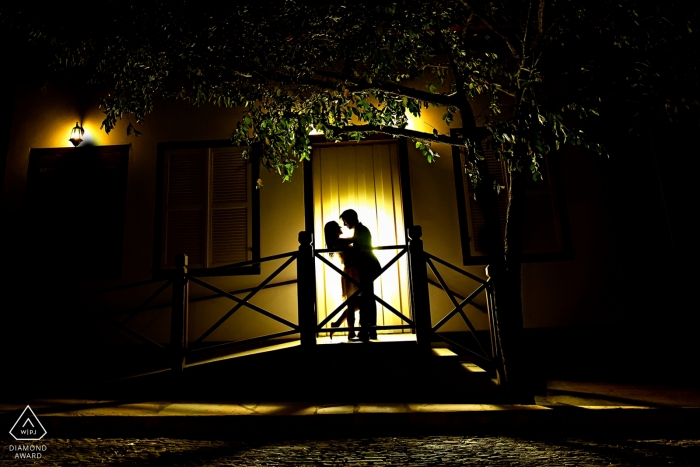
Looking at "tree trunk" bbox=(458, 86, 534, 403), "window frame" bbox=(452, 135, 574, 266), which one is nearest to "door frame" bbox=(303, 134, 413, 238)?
"window frame" bbox=(452, 135, 574, 266)

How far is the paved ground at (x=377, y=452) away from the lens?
296 cm

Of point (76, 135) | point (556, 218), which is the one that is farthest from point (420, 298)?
point (76, 135)

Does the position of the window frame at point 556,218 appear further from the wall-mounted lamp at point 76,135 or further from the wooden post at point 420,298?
the wall-mounted lamp at point 76,135

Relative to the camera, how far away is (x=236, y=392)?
187 inches

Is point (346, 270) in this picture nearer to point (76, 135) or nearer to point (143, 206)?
point (143, 206)

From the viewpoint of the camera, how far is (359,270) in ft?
16.1

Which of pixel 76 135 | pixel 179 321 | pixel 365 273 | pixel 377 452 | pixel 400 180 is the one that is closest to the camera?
pixel 377 452

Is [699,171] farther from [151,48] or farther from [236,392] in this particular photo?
[151,48]

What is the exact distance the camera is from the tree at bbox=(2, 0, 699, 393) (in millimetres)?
4375

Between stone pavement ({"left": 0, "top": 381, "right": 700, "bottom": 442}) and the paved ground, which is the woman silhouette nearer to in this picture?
stone pavement ({"left": 0, "top": 381, "right": 700, "bottom": 442})

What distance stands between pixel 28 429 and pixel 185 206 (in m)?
3.48

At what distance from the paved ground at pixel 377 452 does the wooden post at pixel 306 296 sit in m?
1.18

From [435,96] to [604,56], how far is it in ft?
8.14

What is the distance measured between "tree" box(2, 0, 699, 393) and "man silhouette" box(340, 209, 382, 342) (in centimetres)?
110
